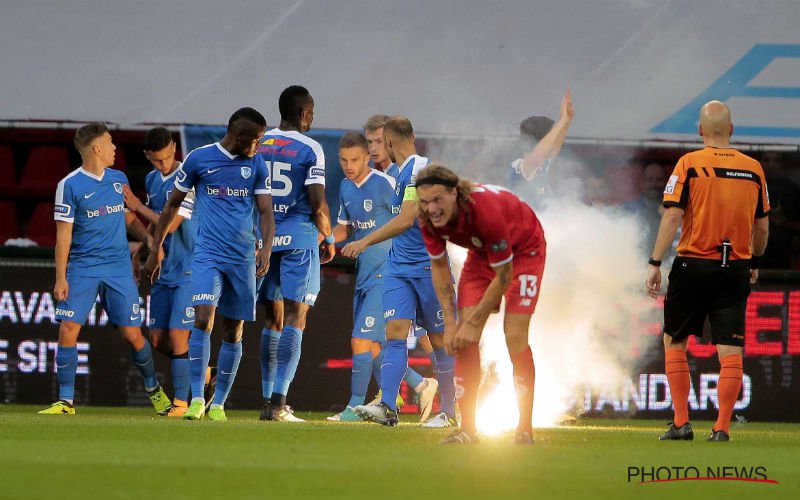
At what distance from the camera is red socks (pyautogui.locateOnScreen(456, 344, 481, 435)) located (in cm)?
763

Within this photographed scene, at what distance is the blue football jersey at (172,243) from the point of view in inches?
455

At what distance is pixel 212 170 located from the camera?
10.1 meters

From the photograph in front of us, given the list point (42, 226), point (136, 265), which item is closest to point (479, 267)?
point (136, 265)

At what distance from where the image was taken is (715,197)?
27.9ft

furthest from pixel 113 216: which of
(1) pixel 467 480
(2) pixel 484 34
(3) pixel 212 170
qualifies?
(1) pixel 467 480

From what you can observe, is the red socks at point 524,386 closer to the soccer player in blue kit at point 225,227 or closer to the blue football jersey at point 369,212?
the soccer player in blue kit at point 225,227

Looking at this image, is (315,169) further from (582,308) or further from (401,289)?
(582,308)

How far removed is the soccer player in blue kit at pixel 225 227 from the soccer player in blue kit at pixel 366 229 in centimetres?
130

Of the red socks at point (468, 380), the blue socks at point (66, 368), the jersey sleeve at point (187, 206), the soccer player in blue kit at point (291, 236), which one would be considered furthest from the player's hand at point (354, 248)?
the blue socks at point (66, 368)

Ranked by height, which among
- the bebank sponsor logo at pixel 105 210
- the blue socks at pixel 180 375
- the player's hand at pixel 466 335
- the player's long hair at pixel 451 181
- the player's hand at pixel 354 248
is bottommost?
the blue socks at pixel 180 375

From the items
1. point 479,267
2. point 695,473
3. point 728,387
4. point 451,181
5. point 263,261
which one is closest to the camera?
point 695,473

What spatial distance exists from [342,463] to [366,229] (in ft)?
17.1

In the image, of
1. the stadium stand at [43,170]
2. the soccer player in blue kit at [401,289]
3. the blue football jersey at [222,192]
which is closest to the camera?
the soccer player in blue kit at [401,289]

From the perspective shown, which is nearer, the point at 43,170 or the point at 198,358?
the point at 198,358
